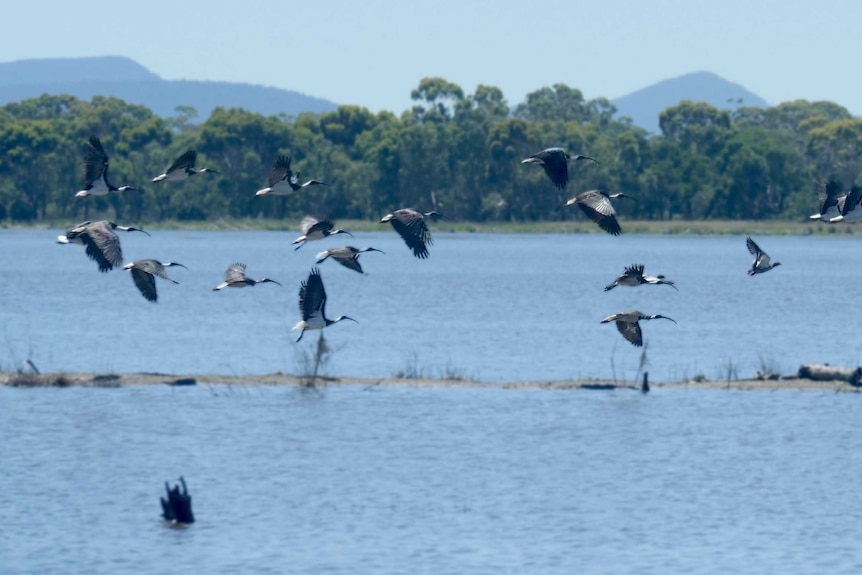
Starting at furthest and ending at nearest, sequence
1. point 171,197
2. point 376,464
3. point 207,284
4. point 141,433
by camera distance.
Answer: point 171,197 < point 207,284 < point 141,433 < point 376,464

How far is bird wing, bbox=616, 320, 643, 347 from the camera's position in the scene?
22750 millimetres

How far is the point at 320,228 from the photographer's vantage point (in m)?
21.1

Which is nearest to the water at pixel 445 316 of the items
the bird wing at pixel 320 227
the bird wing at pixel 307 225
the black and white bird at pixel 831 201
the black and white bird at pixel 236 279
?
the black and white bird at pixel 236 279

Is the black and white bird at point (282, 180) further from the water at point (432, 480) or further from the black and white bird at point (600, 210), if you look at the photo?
the water at point (432, 480)

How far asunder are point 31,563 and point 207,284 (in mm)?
62319

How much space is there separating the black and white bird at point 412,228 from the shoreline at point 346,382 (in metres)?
19.0

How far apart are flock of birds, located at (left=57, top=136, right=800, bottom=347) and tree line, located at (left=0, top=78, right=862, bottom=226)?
330 feet

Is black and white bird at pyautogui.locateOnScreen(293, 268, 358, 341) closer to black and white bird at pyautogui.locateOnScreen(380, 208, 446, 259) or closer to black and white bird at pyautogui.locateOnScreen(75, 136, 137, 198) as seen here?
black and white bird at pyautogui.locateOnScreen(75, 136, 137, 198)

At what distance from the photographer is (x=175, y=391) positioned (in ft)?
130

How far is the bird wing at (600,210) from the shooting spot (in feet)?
62.6

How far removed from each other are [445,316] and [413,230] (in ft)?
157

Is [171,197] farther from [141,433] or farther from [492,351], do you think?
[141,433]

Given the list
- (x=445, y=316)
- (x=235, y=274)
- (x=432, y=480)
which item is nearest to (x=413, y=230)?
(x=235, y=274)

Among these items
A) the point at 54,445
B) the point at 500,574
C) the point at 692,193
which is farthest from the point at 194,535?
the point at 692,193
